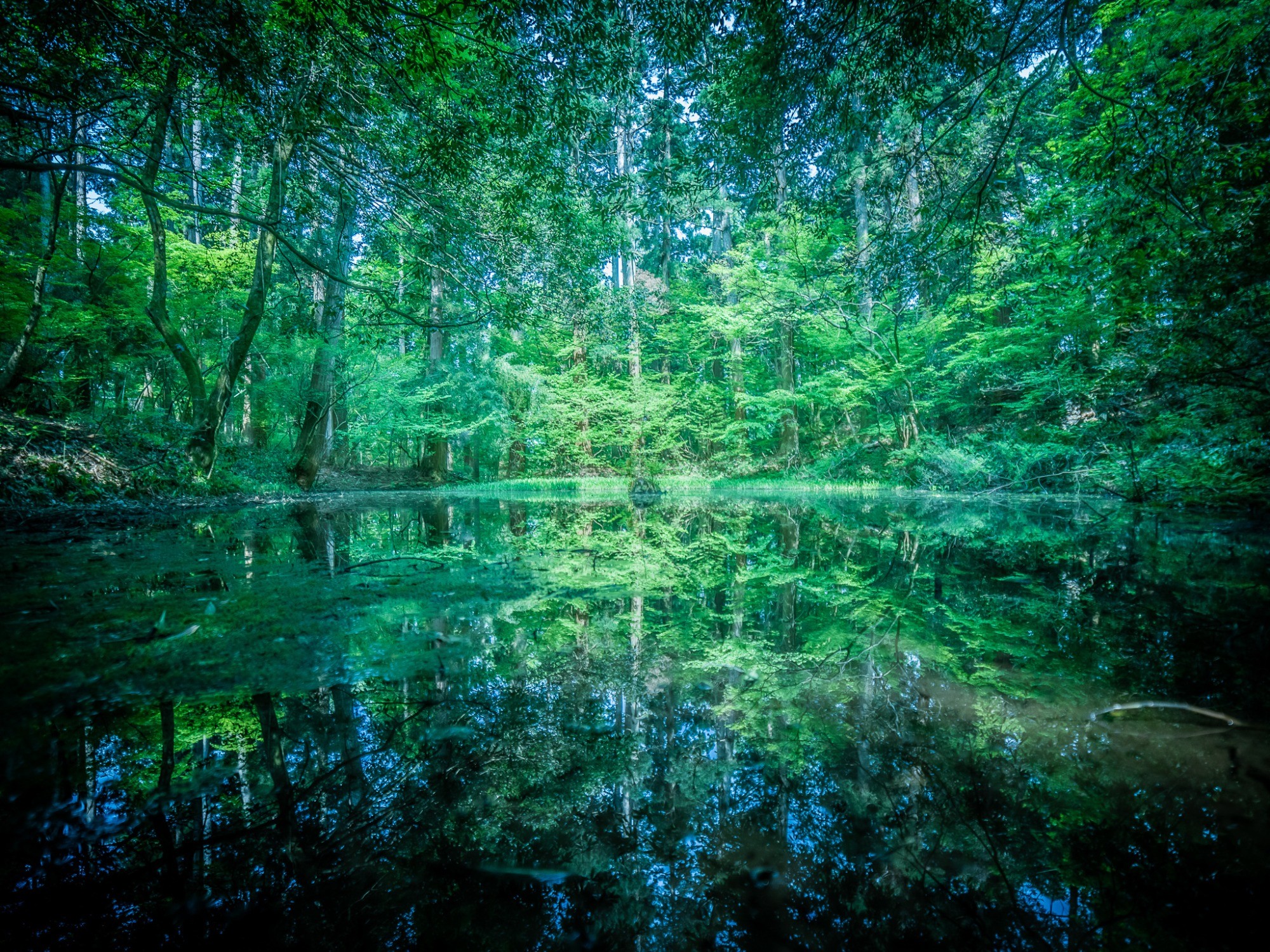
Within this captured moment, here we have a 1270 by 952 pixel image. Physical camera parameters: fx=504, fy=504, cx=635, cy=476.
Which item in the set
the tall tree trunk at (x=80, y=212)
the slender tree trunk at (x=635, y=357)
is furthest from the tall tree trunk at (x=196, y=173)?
the slender tree trunk at (x=635, y=357)

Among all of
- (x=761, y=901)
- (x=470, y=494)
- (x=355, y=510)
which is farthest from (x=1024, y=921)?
(x=470, y=494)

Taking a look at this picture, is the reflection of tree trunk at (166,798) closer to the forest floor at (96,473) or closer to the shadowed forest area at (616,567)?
the shadowed forest area at (616,567)

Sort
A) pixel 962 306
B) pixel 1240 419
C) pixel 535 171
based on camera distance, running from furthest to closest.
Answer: pixel 962 306 < pixel 535 171 < pixel 1240 419

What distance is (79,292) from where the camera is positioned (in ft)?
33.2

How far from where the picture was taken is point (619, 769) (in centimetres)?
147

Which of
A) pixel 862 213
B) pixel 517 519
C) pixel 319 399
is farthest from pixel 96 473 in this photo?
pixel 862 213

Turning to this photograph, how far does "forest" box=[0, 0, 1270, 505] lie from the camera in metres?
4.30

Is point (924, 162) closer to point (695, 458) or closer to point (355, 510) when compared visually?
point (695, 458)

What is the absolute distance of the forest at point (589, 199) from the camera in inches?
169

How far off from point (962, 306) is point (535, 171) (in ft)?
49.0

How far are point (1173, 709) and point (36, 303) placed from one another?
12516 millimetres

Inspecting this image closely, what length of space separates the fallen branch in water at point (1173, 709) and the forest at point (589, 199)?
183 inches

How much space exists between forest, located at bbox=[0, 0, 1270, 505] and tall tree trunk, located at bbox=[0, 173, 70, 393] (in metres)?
0.06

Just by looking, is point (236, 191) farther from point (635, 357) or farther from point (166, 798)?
point (635, 357)
